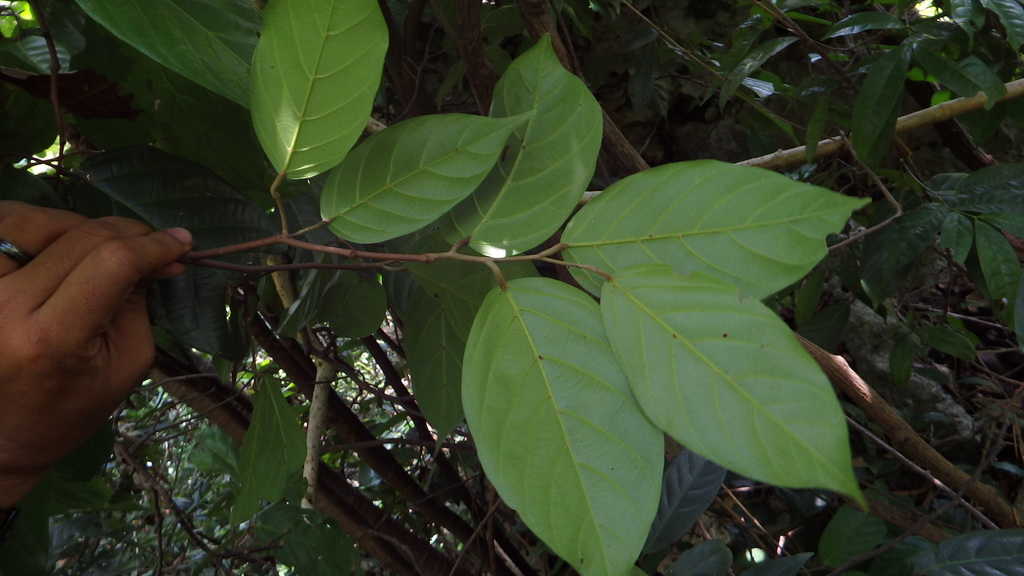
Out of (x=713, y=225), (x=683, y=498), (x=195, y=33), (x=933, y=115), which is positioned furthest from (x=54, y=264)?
(x=933, y=115)

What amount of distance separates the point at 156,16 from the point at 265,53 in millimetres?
74

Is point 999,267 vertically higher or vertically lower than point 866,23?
lower

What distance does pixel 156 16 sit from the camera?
400 millimetres

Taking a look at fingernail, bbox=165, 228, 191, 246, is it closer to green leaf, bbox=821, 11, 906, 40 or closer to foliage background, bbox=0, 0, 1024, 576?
foliage background, bbox=0, 0, 1024, 576

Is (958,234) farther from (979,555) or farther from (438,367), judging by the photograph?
(438,367)

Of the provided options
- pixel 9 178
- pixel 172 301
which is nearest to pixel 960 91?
pixel 172 301

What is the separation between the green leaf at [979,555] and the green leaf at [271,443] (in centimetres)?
73

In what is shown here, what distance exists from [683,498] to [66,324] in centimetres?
64

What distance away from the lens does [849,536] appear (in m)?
0.89

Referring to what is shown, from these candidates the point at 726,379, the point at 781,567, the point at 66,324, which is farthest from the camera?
the point at 781,567

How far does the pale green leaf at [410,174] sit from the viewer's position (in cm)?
41

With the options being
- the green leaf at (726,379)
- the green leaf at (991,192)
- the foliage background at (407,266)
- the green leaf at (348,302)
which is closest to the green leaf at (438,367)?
the foliage background at (407,266)

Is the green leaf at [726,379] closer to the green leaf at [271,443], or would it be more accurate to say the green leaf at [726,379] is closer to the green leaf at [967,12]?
the green leaf at [271,443]

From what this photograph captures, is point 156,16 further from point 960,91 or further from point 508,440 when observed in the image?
point 960,91
